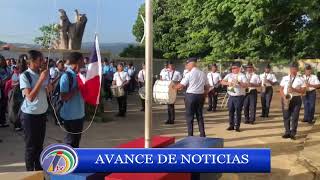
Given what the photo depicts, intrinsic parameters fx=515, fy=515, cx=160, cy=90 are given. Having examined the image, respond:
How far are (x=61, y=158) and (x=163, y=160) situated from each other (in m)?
1.00

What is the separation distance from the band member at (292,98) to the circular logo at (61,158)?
7.89 metres

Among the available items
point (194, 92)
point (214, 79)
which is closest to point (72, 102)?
point (194, 92)

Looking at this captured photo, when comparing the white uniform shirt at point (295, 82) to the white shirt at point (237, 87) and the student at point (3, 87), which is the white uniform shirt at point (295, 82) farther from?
the student at point (3, 87)

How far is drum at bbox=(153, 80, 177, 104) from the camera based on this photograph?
44.5 feet

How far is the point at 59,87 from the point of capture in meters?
7.53

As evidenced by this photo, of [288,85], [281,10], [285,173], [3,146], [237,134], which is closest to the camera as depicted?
[285,173]

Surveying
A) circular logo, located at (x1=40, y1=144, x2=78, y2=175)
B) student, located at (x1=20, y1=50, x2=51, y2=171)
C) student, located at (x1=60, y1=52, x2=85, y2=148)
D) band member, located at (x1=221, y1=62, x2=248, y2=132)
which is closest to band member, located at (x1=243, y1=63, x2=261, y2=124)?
band member, located at (x1=221, y1=62, x2=248, y2=132)

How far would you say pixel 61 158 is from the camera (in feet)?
16.4

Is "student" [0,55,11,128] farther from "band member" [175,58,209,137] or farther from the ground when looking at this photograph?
"band member" [175,58,209,137]

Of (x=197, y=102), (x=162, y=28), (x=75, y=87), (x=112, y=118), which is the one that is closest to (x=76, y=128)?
(x=75, y=87)

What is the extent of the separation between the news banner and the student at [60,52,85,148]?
8.11ft

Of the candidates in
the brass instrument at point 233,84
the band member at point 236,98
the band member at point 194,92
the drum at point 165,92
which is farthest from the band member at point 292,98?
the drum at point 165,92

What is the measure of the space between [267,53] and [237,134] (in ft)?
30.2

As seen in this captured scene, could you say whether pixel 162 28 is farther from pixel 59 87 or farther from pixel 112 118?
pixel 59 87
